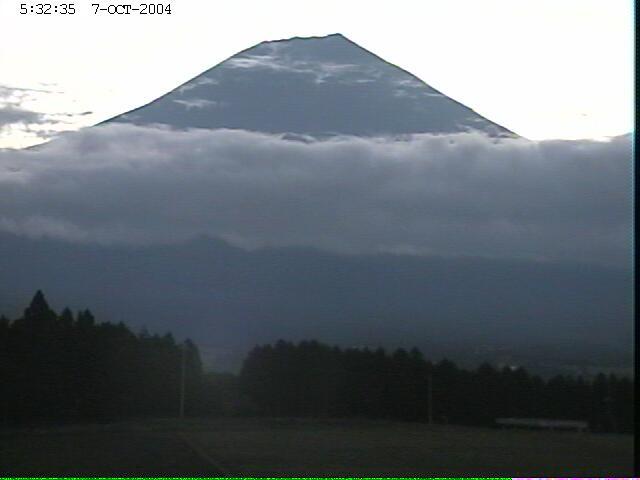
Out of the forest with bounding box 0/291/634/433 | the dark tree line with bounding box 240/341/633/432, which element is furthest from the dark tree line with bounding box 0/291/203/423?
the dark tree line with bounding box 240/341/633/432

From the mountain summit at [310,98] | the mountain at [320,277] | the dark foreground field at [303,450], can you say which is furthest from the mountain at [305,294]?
the mountain summit at [310,98]

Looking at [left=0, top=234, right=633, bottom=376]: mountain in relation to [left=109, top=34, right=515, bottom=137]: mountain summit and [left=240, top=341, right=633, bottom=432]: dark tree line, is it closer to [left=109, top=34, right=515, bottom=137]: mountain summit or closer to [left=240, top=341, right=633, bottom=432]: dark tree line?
[left=240, top=341, right=633, bottom=432]: dark tree line

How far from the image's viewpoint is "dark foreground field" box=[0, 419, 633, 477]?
106 inches

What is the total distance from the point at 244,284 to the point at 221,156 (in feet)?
1.18

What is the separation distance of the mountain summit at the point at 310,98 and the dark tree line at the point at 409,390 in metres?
0.62

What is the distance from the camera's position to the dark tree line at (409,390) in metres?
2.71

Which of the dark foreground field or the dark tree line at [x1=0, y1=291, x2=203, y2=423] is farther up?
the dark tree line at [x1=0, y1=291, x2=203, y2=423]

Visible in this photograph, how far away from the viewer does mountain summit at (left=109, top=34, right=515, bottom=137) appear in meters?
2.77

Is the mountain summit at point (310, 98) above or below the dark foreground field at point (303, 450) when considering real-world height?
above

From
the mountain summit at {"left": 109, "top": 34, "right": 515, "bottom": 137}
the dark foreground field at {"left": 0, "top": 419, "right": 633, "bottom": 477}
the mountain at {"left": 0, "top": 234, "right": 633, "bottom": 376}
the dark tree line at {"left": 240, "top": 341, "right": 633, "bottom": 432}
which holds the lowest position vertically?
the dark foreground field at {"left": 0, "top": 419, "right": 633, "bottom": 477}

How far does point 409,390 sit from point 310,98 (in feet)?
2.85

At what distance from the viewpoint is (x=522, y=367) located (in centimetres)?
275

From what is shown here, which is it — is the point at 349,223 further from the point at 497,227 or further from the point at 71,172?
the point at 71,172

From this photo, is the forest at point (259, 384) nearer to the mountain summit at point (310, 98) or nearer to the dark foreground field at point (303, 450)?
the dark foreground field at point (303, 450)
